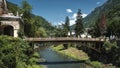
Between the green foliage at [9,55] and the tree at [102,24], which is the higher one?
the tree at [102,24]

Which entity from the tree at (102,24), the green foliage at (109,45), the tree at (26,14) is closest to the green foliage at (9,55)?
the tree at (26,14)

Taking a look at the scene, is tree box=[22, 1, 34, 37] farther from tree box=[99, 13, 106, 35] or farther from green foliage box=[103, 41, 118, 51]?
tree box=[99, 13, 106, 35]

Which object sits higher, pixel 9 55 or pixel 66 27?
pixel 66 27

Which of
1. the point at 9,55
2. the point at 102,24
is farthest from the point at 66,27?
the point at 9,55

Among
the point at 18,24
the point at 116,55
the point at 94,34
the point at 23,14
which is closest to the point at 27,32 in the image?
the point at 23,14

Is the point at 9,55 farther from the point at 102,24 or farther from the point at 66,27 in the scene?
the point at 66,27

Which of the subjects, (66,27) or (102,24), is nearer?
(102,24)

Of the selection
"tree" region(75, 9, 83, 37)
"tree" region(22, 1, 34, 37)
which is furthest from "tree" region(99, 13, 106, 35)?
"tree" region(22, 1, 34, 37)

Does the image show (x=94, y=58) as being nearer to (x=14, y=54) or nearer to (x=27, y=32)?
(x=27, y=32)

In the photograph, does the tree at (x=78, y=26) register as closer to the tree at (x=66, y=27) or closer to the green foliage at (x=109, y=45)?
the tree at (x=66, y=27)

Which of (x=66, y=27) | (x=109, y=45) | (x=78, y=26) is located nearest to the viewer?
(x=109, y=45)

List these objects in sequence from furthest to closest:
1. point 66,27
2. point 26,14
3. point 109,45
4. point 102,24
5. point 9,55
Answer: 1. point 66,27
2. point 102,24
3. point 26,14
4. point 109,45
5. point 9,55

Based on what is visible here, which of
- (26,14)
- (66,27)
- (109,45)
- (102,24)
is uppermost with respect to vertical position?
(26,14)

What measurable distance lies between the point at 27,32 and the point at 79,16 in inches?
1968
